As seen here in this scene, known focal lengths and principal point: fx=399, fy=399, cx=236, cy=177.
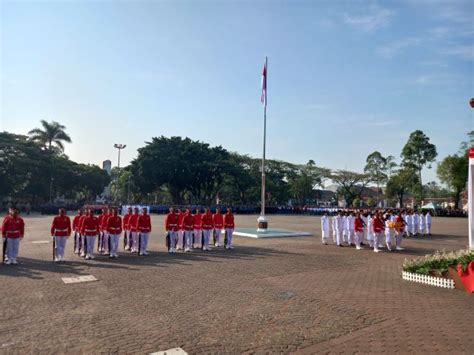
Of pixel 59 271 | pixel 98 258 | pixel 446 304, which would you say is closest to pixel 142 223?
pixel 98 258

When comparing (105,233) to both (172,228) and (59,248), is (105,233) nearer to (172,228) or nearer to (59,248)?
(59,248)

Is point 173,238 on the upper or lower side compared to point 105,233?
lower

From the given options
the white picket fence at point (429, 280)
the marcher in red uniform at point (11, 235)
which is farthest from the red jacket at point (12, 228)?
the white picket fence at point (429, 280)

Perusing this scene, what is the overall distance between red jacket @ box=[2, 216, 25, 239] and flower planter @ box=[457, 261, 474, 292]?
1244cm

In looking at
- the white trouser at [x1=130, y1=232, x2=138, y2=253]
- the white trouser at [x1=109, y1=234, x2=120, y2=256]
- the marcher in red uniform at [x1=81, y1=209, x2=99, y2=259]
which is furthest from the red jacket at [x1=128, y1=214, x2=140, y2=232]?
the marcher in red uniform at [x1=81, y1=209, x2=99, y2=259]

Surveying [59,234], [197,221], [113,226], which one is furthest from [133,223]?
[59,234]

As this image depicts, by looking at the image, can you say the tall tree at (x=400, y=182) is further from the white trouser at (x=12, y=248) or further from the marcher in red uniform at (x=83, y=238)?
the white trouser at (x=12, y=248)

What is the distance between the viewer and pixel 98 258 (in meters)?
13.5

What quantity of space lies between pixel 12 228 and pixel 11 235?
0.74ft

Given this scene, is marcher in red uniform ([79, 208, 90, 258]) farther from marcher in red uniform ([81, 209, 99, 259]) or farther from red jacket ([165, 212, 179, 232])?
red jacket ([165, 212, 179, 232])

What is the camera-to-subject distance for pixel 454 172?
61.4m

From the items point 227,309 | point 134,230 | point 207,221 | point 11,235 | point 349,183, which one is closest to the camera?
point 227,309

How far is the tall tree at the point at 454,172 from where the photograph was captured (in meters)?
60.9

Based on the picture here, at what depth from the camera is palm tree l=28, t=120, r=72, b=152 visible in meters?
57.9
